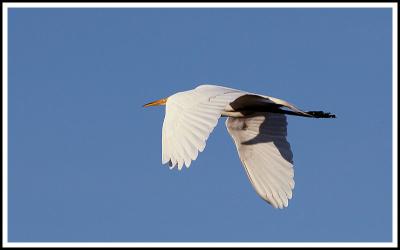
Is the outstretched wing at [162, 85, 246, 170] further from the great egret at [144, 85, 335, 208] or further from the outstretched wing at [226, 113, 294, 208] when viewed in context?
the outstretched wing at [226, 113, 294, 208]

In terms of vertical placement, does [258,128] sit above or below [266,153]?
above

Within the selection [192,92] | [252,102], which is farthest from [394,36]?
[192,92]

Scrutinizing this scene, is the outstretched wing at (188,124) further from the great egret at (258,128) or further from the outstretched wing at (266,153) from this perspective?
the outstretched wing at (266,153)

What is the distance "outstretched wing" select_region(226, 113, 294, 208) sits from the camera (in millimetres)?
10336

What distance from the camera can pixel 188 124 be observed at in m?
7.95

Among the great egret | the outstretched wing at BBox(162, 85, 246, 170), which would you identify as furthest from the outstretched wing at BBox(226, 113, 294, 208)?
the outstretched wing at BBox(162, 85, 246, 170)

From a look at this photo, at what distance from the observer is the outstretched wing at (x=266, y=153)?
10336mm

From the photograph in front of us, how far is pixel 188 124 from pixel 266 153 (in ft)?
9.73

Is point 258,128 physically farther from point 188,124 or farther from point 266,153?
point 188,124

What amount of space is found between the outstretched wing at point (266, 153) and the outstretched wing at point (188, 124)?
194 centimetres

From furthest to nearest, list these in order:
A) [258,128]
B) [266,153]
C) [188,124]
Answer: [258,128] < [266,153] < [188,124]

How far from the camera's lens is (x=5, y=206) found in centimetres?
1046

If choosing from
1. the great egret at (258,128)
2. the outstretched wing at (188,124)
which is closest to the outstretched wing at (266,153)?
the great egret at (258,128)

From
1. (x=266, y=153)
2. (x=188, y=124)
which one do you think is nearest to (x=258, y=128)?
(x=266, y=153)
